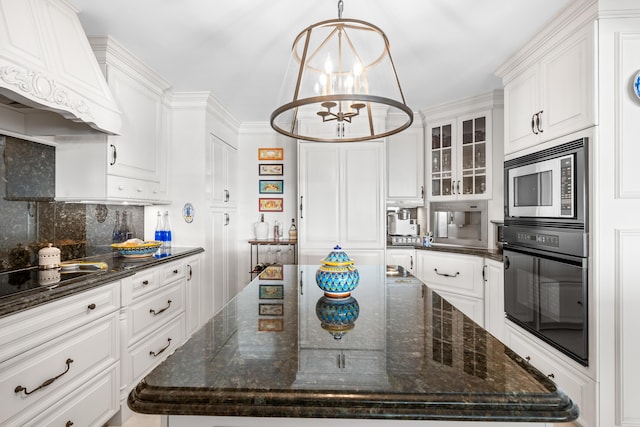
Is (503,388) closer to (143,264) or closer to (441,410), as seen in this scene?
(441,410)

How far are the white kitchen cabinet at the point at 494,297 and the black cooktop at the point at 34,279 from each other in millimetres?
2929

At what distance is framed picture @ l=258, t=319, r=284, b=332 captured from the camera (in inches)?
41.5

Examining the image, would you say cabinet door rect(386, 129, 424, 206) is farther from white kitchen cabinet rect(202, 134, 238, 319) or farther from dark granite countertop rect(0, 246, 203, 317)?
dark granite countertop rect(0, 246, 203, 317)

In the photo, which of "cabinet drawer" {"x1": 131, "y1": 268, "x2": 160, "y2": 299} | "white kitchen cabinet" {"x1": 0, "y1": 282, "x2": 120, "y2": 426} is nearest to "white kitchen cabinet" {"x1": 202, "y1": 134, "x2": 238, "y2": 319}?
"cabinet drawer" {"x1": 131, "y1": 268, "x2": 160, "y2": 299}

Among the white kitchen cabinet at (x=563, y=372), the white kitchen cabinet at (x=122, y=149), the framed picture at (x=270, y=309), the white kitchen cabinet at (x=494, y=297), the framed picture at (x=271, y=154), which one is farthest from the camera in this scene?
the framed picture at (x=271, y=154)

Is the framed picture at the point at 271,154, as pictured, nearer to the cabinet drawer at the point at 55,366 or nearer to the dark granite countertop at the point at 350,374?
the cabinet drawer at the point at 55,366

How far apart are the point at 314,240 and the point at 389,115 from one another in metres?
1.68

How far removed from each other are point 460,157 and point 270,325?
3119 mm

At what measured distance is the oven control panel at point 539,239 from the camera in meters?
2.04

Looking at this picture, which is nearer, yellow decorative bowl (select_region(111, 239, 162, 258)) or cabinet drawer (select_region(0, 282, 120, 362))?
cabinet drawer (select_region(0, 282, 120, 362))

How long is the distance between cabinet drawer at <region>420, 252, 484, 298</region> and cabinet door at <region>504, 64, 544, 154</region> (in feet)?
3.63

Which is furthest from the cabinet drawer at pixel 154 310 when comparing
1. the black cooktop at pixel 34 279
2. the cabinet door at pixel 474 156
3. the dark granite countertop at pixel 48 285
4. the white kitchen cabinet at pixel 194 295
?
the cabinet door at pixel 474 156

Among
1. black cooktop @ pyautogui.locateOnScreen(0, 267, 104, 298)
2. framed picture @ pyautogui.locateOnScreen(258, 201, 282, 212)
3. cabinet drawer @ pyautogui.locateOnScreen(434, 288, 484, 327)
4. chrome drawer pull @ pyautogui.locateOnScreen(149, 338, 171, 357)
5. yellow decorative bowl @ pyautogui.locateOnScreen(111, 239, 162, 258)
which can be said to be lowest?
chrome drawer pull @ pyautogui.locateOnScreen(149, 338, 171, 357)

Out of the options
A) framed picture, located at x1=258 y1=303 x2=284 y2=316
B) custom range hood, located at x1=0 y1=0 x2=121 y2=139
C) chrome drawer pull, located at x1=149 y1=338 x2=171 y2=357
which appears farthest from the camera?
chrome drawer pull, located at x1=149 y1=338 x2=171 y2=357
